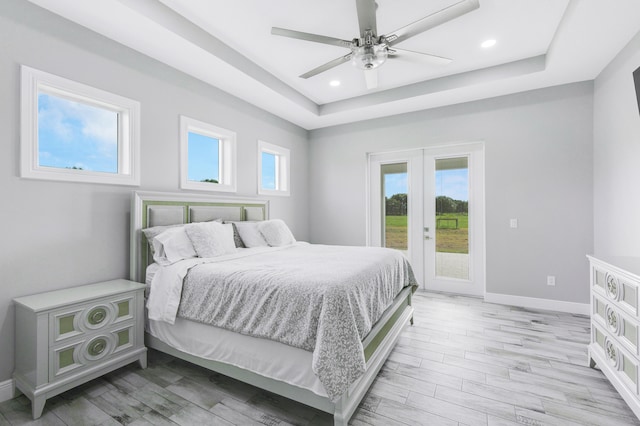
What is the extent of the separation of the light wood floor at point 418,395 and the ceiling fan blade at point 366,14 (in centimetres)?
266

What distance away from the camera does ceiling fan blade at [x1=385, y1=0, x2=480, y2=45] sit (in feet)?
5.94

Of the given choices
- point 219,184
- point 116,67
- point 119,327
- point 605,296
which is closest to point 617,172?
point 605,296

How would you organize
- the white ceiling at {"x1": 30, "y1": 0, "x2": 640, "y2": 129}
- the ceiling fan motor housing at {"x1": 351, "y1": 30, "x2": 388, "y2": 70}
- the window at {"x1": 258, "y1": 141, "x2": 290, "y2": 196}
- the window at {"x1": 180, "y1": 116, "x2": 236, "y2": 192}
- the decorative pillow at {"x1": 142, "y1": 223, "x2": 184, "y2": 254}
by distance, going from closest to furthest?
the ceiling fan motor housing at {"x1": 351, "y1": 30, "x2": 388, "y2": 70}
the white ceiling at {"x1": 30, "y1": 0, "x2": 640, "y2": 129}
the decorative pillow at {"x1": 142, "y1": 223, "x2": 184, "y2": 254}
the window at {"x1": 180, "y1": 116, "x2": 236, "y2": 192}
the window at {"x1": 258, "y1": 141, "x2": 290, "y2": 196}

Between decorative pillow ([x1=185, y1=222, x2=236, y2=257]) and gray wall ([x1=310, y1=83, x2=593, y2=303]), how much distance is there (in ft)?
10.5

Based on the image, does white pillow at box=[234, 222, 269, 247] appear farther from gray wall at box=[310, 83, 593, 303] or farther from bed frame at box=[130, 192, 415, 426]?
gray wall at box=[310, 83, 593, 303]

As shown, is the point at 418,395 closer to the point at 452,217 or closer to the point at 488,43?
the point at 452,217

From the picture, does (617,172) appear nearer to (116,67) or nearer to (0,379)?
(116,67)

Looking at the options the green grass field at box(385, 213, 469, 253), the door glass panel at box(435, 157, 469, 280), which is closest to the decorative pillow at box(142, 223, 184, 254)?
the green grass field at box(385, 213, 469, 253)

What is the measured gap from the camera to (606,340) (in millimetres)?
2051

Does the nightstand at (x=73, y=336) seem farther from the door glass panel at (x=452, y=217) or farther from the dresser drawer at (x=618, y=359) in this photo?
the door glass panel at (x=452, y=217)

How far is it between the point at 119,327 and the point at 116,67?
2.27 m

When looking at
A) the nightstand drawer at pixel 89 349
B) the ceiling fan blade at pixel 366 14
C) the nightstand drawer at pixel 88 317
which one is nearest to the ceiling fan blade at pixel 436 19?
the ceiling fan blade at pixel 366 14

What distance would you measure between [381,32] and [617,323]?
2.98 m

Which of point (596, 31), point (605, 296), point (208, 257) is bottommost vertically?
point (605, 296)
